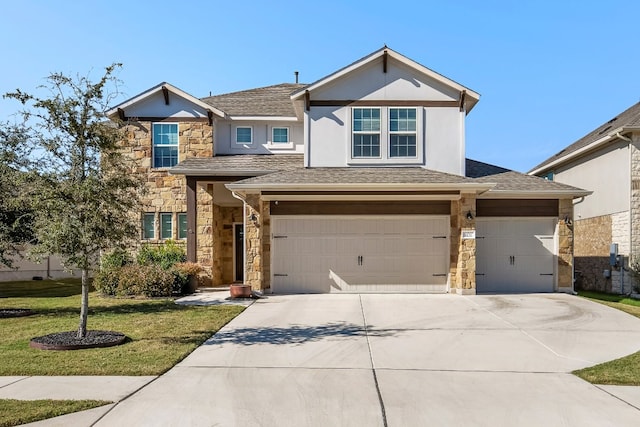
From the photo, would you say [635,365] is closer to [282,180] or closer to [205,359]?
[205,359]

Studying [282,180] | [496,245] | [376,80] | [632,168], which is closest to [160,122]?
[282,180]

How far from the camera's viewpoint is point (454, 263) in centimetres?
1488

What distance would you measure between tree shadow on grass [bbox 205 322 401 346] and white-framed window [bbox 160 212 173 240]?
8.96 metres

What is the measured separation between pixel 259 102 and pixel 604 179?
1364 cm

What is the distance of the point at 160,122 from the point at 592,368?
15441mm

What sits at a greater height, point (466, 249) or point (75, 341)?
point (466, 249)

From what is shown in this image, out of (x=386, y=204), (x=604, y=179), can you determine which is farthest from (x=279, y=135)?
(x=604, y=179)

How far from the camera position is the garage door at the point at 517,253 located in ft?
51.0

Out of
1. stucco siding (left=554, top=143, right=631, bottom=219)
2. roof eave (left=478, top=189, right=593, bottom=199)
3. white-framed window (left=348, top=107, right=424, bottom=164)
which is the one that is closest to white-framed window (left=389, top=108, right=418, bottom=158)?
white-framed window (left=348, top=107, right=424, bottom=164)

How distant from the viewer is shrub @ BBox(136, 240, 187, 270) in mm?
16547

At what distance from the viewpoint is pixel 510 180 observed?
628 inches

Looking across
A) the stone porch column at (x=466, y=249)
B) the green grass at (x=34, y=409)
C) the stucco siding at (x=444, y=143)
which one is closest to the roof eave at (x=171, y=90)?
the stucco siding at (x=444, y=143)

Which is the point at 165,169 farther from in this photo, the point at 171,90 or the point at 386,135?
the point at 386,135

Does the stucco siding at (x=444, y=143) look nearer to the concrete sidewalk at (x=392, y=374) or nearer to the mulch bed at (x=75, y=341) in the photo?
the concrete sidewalk at (x=392, y=374)
